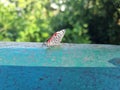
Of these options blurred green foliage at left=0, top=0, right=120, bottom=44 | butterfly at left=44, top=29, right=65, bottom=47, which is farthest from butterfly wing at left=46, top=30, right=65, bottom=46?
blurred green foliage at left=0, top=0, right=120, bottom=44

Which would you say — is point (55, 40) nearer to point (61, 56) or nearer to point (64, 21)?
point (61, 56)

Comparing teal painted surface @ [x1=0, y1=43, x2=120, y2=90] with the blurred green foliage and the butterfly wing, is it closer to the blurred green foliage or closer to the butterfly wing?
the butterfly wing

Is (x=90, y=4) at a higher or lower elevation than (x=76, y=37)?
higher
